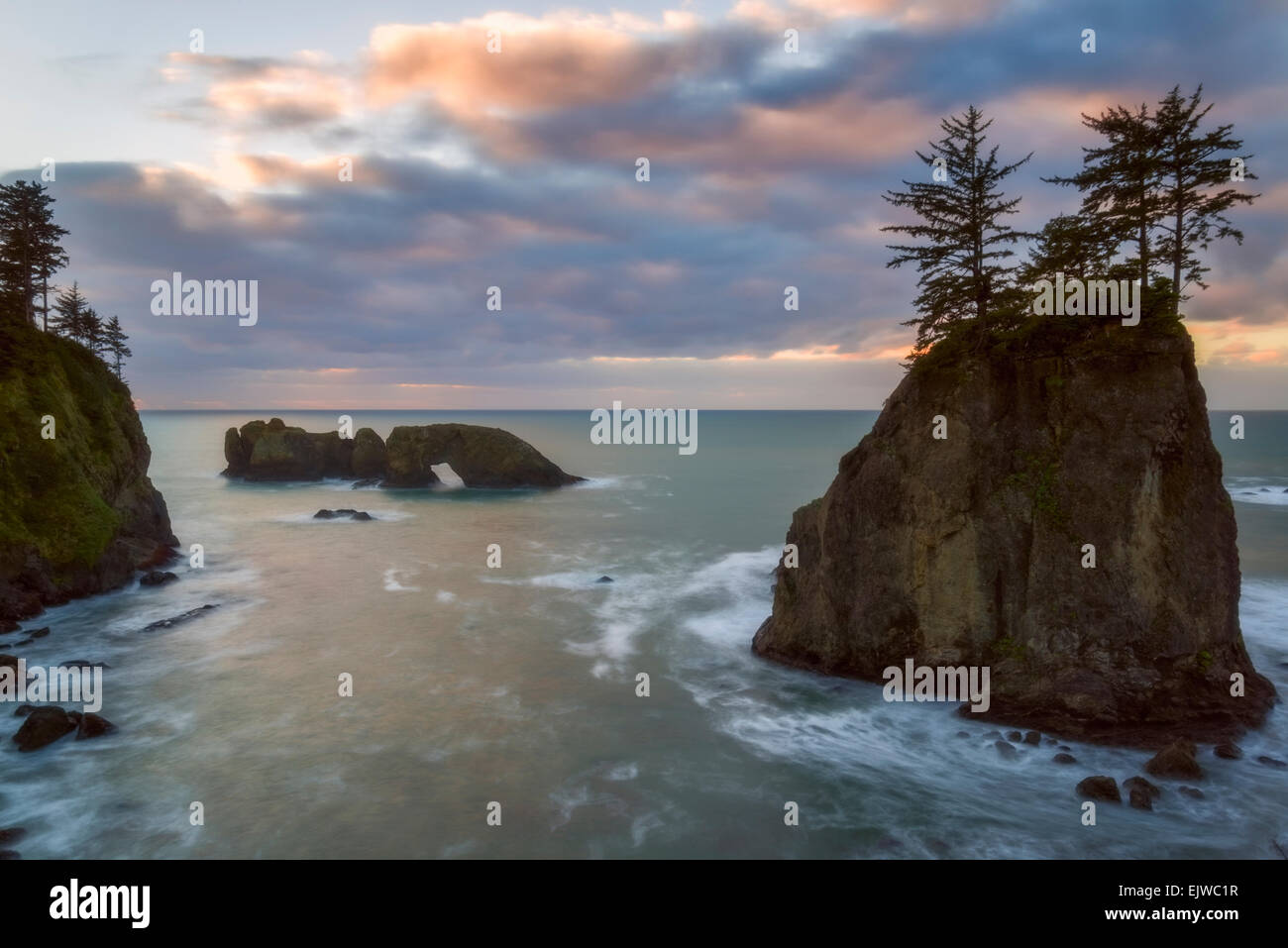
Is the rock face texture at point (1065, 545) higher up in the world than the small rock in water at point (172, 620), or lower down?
higher up

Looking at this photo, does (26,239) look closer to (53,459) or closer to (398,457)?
(53,459)

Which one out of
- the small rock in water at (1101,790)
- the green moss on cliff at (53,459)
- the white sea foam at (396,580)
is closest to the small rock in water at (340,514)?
the white sea foam at (396,580)

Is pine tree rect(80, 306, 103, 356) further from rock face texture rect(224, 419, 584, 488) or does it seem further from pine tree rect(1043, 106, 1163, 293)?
pine tree rect(1043, 106, 1163, 293)

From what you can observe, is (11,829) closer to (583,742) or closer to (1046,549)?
(583,742)

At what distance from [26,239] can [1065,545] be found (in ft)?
214

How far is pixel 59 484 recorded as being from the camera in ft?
122

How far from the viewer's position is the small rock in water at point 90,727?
22.2m

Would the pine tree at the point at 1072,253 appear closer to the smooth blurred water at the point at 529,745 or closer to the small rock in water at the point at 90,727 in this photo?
the smooth blurred water at the point at 529,745

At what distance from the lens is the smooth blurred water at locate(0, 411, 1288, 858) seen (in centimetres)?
1711

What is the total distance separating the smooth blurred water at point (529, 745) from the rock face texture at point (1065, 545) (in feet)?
6.27

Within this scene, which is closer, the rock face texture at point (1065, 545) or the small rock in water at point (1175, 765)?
the small rock in water at point (1175, 765)

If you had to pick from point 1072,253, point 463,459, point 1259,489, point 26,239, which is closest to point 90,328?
point 26,239

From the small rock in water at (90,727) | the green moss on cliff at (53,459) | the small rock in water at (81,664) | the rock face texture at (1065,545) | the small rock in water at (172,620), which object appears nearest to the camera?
the rock face texture at (1065,545)

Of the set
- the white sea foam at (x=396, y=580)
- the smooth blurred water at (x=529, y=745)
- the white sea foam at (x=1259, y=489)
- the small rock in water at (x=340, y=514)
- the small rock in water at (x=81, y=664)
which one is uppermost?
the white sea foam at (x=1259, y=489)
